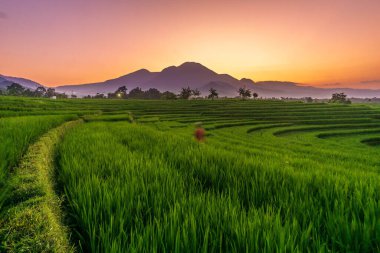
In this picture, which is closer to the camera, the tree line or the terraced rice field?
the terraced rice field

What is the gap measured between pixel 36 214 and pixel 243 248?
1.79 metres

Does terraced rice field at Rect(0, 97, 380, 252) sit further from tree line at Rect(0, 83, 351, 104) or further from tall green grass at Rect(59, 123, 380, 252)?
tree line at Rect(0, 83, 351, 104)

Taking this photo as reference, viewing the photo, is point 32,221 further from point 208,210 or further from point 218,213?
point 218,213

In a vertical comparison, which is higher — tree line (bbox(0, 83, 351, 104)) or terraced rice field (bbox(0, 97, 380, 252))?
tree line (bbox(0, 83, 351, 104))

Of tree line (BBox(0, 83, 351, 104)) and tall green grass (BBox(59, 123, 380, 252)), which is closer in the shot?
tall green grass (BBox(59, 123, 380, 252))

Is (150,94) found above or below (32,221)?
above

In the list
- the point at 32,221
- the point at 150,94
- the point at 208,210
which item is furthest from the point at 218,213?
the point at 150,94

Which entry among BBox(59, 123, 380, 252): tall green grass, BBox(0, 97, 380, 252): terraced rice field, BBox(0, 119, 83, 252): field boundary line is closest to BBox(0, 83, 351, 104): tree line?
BBox(0, 97, 380, 252): terraced rice field

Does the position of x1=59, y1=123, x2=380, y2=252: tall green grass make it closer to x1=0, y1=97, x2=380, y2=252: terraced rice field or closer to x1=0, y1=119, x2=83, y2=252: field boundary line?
x1=0, y1=97, x2=380, y2=252: terraced rice field

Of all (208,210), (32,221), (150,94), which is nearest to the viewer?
(32,221)

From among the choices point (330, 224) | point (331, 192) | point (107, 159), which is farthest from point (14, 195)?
point (331, 192)

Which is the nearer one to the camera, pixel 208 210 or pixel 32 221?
pixel 32 221

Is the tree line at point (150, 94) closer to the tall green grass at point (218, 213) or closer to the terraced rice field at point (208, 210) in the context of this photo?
the terraced rice field at point (208, 210)

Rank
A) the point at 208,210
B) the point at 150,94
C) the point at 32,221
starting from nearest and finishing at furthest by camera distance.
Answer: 1. the point at 32,221
2. the point at 208,210
3. the point at 150,94
